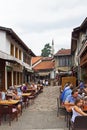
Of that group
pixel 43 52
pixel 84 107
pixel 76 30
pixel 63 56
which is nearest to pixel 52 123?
pixel 84 107

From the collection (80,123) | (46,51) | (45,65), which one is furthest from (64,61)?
(46,51)

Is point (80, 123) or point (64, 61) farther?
point (64, 61)

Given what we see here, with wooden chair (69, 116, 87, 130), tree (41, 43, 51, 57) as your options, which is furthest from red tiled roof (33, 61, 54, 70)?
wooden chair (69, 116, 87, 130)

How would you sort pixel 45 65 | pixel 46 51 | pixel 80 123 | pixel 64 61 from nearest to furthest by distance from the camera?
1. pixel 80 123
2. pixel 64 61
3. pixel 45 65
4. pixel 46 51

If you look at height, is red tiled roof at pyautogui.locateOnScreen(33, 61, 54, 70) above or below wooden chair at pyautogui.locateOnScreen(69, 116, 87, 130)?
above

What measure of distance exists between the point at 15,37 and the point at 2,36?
297 cm

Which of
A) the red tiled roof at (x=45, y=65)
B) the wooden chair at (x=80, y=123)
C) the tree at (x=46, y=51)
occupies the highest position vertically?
the tree at (x=46, y=51)

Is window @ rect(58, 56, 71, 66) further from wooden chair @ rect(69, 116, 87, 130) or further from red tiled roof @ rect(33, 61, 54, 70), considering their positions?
wooden chair @ rect(69, 116, 87, 130)

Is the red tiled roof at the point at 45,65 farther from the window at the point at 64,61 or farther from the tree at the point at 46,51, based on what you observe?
the tree at the point at 46,51

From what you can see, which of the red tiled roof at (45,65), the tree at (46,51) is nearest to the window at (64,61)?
the red tiled roof at (45,65)

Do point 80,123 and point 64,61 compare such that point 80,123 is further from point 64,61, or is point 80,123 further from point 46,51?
point 46,51

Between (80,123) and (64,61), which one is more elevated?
(64,61)

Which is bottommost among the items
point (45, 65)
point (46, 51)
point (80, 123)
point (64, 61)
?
point (80, 123)

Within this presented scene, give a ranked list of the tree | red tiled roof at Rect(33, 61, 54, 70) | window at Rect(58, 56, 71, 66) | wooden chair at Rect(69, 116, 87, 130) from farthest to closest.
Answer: the tree
red tiled roof at Rect(33, 61, 54, 70)
window at Rect(58, 56, 71, 66)
wooden chair at Rect(69, 116, 87, 130)
